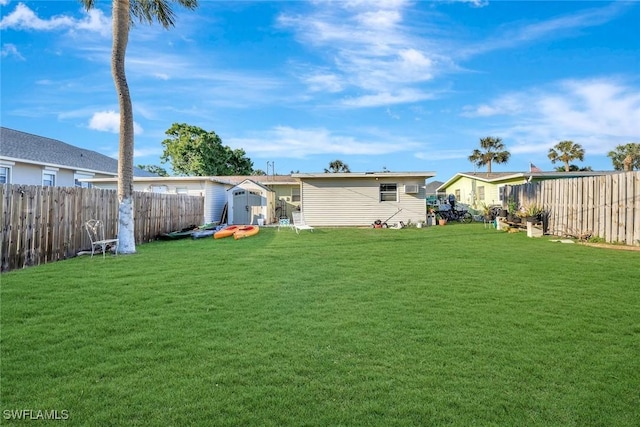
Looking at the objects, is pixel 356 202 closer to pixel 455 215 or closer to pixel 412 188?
pixel 412 188

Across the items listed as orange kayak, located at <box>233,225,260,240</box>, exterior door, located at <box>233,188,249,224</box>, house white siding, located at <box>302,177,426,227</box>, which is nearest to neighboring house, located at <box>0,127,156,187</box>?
exterior door, located at <box>233,188,249,224</box>

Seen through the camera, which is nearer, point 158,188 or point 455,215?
point 158,188

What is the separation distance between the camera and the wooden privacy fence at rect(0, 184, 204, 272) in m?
7.31

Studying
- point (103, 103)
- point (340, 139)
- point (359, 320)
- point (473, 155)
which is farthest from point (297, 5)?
point (473, 155)

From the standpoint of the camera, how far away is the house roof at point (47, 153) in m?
15.5

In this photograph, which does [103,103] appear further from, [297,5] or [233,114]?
[297,5]

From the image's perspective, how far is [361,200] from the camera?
63.0 ft

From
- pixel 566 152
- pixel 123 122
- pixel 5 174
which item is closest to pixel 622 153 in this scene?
pixel 566 152

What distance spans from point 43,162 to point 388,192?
16.7 meters

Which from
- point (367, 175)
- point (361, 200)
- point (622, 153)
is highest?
point (622, 153)

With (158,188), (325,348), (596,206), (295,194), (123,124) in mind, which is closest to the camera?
(325,348)

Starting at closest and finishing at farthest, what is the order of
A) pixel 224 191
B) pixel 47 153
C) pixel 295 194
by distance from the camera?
pixel 47 153 → pixel 224 191 → pixel 295 194

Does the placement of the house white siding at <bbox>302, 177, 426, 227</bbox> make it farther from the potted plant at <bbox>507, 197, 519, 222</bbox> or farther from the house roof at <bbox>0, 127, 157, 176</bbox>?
the house roof at <bbox>0, 127, 157, 176</bbox>

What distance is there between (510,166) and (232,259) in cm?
3614
